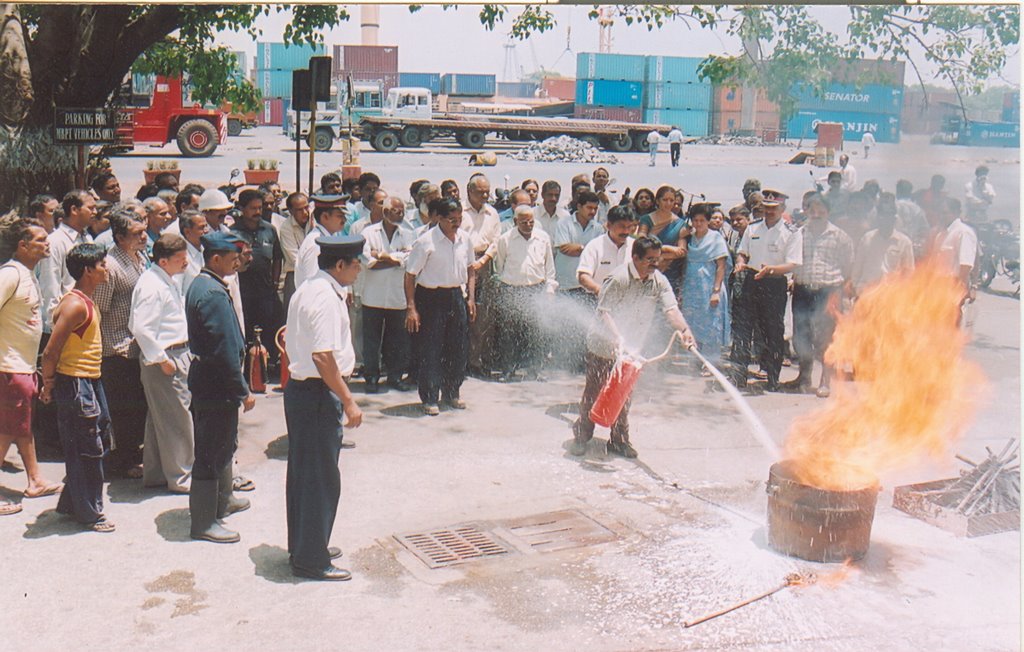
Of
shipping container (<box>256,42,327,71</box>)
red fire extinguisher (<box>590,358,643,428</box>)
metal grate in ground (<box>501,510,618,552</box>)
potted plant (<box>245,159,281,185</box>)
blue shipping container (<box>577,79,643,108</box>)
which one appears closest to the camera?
metal grate in ground (<box>501,510,618,552</box>)

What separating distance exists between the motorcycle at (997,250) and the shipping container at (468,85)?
7.46 metres

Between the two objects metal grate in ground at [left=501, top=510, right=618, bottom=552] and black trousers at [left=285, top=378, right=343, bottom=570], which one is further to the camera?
metal grate in ground at [left=501, top=510, right=618, bottom=552]

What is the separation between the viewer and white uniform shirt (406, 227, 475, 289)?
838cm

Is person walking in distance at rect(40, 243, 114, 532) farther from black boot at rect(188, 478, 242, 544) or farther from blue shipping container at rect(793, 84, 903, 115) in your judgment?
blue shipping container at rect(793, 84, 903, 115)

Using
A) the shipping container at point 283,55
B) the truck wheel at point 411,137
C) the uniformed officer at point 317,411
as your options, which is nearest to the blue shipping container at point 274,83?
the shipping container at point 283,55

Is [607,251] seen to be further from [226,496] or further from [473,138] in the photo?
[473,138]

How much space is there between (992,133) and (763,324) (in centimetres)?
263

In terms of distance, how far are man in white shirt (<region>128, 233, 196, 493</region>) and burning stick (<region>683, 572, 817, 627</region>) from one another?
Answer: 316cm

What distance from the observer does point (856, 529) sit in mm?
5598

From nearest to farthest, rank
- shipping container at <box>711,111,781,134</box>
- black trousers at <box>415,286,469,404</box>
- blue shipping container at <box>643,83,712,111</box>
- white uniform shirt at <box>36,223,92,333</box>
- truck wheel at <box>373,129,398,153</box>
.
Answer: white uniform shirt at <box>36,223,92,333</box>, black trousers at <box>415,286,469,404</box>, shipping container at <box>711,111,781,134</box>, blue shipping container at <box>643,83,712,111</box>, truck wheel at <box>373,129,398,153</box>

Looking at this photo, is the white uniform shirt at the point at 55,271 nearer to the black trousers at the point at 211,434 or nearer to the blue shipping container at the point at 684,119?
the black trousers at the point at 211,434

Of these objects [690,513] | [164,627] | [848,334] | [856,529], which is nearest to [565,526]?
[690,513]

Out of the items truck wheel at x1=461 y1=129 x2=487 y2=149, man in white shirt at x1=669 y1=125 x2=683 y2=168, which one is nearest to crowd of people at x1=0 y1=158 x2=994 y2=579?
man in white shirt at x1=669 y1=125 x2=683 y2=168

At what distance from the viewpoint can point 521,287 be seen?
9.34m
